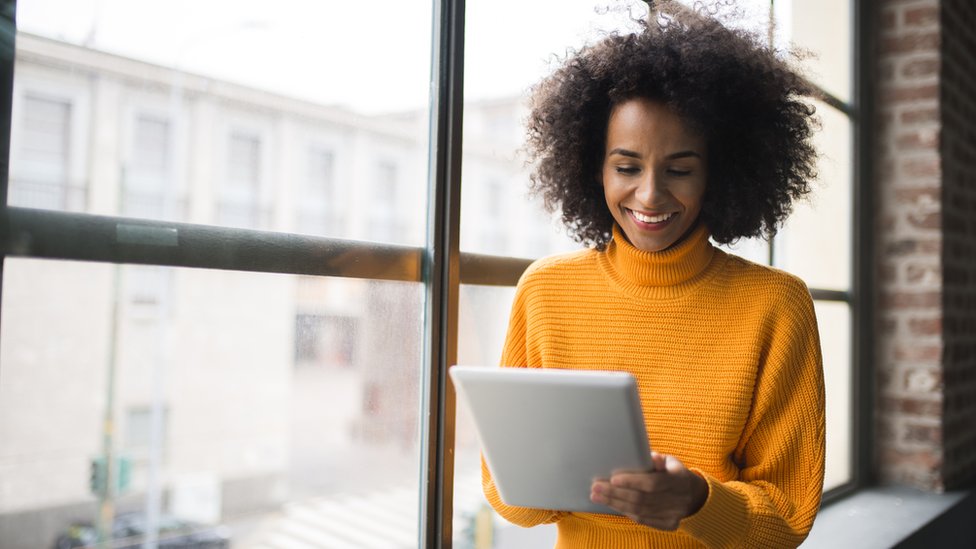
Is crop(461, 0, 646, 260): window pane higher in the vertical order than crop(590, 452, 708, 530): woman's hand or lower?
higher

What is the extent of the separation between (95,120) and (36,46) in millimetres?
99

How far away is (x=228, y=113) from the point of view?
42.4 inches

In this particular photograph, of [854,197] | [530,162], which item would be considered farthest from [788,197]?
[854,197]

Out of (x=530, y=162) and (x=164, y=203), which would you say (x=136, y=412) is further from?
(x=530, y=162)

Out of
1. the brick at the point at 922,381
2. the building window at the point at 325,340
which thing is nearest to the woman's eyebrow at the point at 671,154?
the building window at the point at 325,340

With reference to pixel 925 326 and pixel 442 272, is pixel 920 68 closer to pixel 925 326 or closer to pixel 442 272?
pixel 925 326

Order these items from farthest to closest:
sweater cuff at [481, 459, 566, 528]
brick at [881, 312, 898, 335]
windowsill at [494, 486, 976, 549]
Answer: brick at [881, 312, 898, 335]
windowsill at [494, 486, 976, 549]
sweater cuff at [481, 459, 566, 528]

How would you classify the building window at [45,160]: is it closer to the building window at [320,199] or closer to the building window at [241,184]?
the building window at [241,184]

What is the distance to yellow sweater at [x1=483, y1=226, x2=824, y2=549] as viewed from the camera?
1.10 metres

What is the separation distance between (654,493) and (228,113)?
715mm

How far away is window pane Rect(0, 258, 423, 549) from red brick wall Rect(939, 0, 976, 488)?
81.7 inches

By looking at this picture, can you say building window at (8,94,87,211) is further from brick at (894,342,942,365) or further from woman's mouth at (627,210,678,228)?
brick at (894,342,942,365)

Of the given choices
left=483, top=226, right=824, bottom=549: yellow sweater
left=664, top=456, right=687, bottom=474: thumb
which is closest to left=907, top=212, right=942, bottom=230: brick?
left=483, top=226, right=824, bottom=549: yellow sweater

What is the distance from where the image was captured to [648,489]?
895mm
